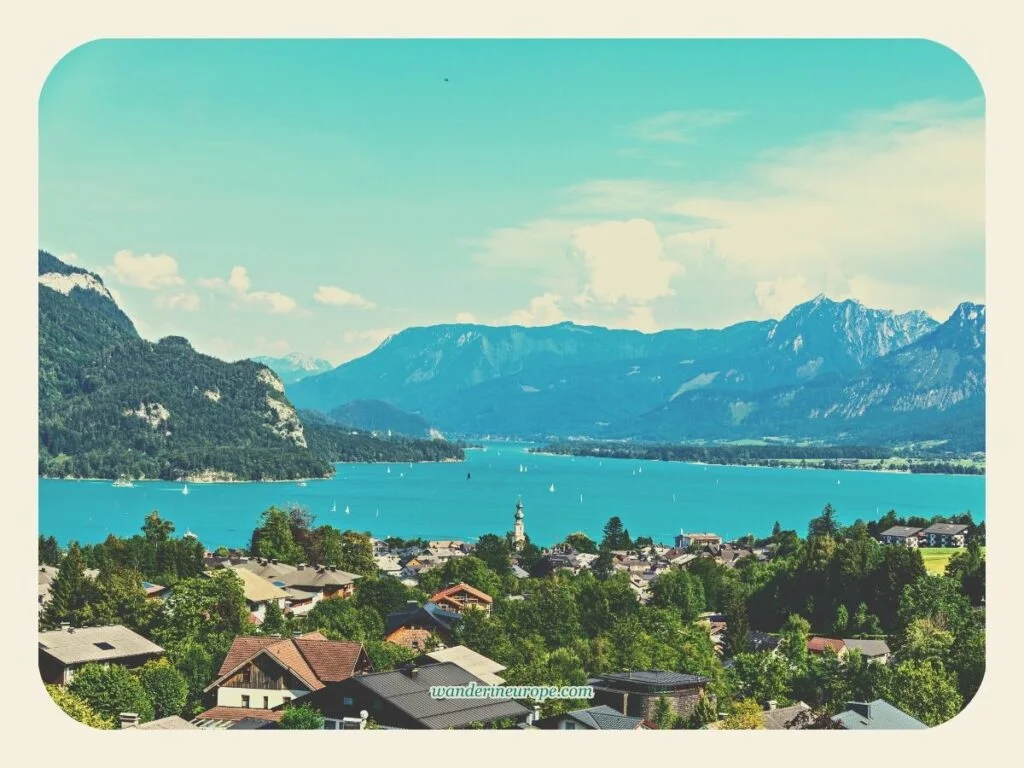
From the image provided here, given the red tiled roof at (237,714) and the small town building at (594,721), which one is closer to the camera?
the small town building at (594,721)

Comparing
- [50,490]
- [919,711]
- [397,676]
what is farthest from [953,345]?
[50,490]

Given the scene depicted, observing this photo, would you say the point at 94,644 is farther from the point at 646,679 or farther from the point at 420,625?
the point at 646,679

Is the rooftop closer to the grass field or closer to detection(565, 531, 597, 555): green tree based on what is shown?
the grass field

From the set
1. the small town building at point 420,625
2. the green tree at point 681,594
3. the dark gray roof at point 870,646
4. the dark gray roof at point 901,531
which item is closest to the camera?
the small town building at point 420,625

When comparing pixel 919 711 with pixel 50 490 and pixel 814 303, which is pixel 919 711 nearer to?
pixel 814 303

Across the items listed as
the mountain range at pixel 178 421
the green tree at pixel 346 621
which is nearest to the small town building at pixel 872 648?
the green tree at pixel 346 621

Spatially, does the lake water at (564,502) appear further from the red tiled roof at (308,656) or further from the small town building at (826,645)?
the red tiled roof at (308,656)

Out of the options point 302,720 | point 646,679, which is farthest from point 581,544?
point 302,720
